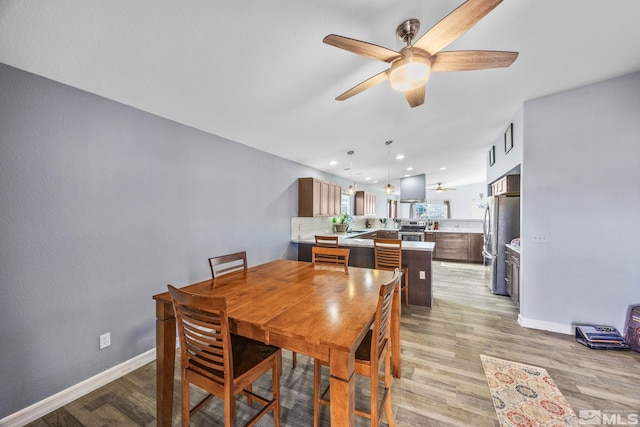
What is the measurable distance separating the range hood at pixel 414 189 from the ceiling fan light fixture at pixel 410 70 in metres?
5.98

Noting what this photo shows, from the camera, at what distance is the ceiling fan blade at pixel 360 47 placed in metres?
1.18

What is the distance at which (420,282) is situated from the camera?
3.56 m

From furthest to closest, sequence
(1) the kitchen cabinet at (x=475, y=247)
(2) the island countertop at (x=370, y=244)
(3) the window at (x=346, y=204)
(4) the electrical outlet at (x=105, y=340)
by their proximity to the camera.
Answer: (3) the window at (x=346, y=204) < (1) the kitchen cabinet at (x=475, y=247) < (2) the island countertop at (x=370, y=244) < (4) the electrical outlet at (x=105, y=340)

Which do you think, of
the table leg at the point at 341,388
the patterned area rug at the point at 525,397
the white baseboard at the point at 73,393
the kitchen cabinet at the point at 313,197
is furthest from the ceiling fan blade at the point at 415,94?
the white baseboard at the point at 73,393

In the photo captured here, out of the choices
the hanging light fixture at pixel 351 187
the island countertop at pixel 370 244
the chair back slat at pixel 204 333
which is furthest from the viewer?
the hanging light fixture at pixel 351 187

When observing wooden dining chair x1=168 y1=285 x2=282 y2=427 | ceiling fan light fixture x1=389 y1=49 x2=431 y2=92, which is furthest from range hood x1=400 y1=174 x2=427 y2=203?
wooden dining chair x1=168 y1=285 x2=282 y2=427

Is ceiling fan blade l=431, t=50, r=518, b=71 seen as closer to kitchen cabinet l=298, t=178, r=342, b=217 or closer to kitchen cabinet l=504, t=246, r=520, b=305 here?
kitchen cabinet l=504, t=246, r=520, b=305

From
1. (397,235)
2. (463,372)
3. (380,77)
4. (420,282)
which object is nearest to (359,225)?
(397,235)

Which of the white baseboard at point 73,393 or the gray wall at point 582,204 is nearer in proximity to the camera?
the white baseboard at point 73,393

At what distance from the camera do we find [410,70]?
1.35m

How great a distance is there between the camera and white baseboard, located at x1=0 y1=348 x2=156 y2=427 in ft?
5.30

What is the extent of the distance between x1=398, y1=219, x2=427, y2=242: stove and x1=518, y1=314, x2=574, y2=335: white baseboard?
11.8ft

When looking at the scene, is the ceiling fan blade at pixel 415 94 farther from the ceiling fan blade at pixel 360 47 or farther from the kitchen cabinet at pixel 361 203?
the kitchen cabinet at pixel 361 203

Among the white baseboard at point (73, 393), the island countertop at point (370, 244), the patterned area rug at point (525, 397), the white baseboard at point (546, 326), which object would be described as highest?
the island countertop at point (370, 244)
